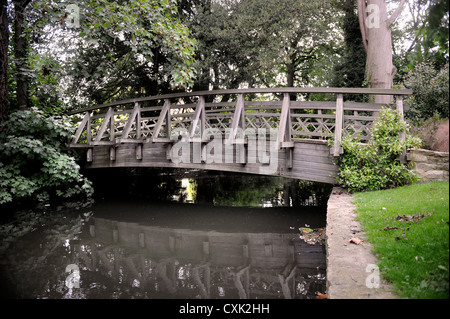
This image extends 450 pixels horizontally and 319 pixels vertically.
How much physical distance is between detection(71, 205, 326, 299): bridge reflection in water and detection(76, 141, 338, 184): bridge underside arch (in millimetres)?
1361

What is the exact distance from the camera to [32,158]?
9273 millimetres

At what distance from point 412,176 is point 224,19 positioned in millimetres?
10549

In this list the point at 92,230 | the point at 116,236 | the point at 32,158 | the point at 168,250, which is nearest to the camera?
the point at 168,250

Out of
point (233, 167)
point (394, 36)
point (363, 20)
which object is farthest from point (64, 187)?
point (394, 36)

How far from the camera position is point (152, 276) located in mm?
4648

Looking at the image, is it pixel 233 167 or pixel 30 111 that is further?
pixel 30 111

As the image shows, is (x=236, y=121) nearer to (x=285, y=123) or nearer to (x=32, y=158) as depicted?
(x=285, y=123)

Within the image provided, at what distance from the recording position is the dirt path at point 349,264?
2.88 m

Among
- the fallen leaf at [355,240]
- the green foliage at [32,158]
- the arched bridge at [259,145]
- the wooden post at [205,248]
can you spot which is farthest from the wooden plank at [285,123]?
the green foliage at [32,158]

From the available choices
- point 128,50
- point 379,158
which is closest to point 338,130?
point 379,158

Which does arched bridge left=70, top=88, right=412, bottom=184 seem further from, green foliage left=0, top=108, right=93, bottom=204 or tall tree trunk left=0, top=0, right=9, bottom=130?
tall tree trunk left=0, top=0, right=9, bottom=130

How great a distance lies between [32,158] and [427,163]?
33.7 ft
